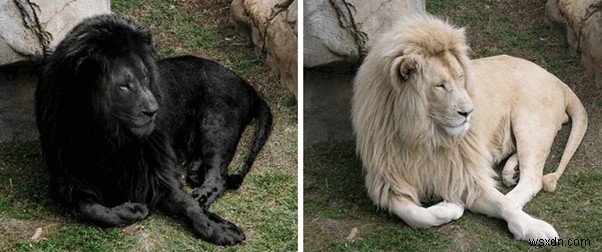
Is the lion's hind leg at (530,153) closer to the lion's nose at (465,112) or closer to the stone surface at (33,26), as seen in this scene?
the lion's nose at (465,112)

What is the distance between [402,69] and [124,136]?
91 cm

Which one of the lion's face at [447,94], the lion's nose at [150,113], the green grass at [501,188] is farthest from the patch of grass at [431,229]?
the lion's nose at [150,113]

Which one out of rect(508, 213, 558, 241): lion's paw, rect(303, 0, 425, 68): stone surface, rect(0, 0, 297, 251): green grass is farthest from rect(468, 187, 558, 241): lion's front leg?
rect(303, 0, 425, 68): stone surface

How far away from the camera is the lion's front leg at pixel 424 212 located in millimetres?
3205

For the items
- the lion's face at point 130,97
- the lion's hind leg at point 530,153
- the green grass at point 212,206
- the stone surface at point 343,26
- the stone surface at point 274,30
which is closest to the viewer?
the lion's face at point 130,97

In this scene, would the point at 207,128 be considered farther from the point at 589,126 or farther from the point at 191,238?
the point at 589,126

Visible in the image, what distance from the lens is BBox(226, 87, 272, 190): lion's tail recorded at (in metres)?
3.45

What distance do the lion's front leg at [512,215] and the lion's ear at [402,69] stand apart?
18.4 inches

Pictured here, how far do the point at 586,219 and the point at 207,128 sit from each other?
134 centimetres

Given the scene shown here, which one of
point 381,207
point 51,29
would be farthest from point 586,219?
point 51,29

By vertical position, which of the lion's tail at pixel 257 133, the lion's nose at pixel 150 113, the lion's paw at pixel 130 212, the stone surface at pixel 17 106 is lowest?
the lion's tail at pixel 257 133

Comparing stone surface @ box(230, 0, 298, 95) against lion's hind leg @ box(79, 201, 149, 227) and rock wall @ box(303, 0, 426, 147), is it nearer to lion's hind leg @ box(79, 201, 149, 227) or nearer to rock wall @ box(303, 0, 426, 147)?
rock wall @ box(303, 0, 426, 147)

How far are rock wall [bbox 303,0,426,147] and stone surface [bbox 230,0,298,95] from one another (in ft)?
0.29

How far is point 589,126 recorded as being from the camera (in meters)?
3.49
